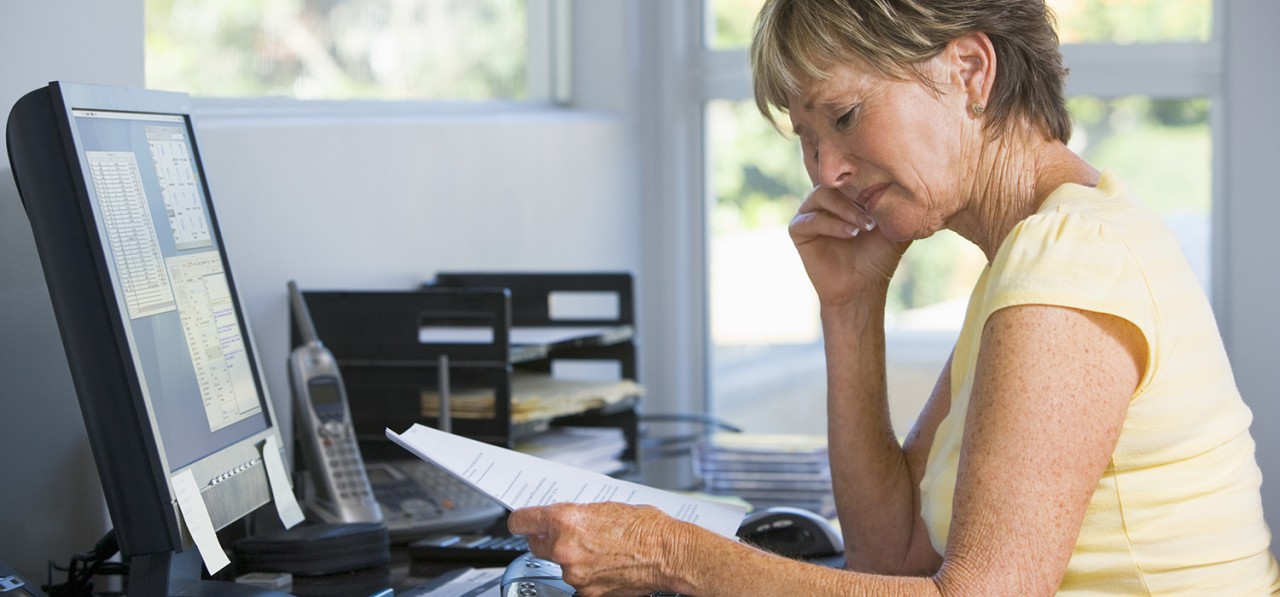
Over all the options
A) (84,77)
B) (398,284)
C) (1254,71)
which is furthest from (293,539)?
(1254,71)

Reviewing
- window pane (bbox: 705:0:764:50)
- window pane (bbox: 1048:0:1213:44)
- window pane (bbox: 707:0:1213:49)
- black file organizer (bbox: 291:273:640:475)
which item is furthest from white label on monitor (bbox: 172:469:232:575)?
window pane (bbox: 1048:0:1213:44)

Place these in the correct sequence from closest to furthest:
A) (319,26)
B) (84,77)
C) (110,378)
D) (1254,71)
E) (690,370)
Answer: (110,378) → (84,77) → (319,26) → (1254,71) → (690,370)

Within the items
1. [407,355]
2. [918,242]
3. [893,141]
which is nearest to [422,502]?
[407,355]

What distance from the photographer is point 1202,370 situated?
3.78 ft

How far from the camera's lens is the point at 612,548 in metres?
1.16

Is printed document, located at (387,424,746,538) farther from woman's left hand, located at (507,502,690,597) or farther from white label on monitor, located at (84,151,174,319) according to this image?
white label on monitor, located at (84,151,174,319)

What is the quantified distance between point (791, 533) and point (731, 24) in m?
1.76

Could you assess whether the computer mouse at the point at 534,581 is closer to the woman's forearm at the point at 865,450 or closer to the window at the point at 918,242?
the woman's forearm at the point at 865,450

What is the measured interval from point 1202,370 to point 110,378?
3.05 ft

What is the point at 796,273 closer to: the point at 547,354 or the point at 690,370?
the point at 690,370

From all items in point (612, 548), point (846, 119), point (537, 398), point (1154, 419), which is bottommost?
point (537, 398)

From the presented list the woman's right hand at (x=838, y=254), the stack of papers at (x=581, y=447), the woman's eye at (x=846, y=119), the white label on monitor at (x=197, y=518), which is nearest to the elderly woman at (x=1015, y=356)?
the woman's eye at (x=846, y=119)

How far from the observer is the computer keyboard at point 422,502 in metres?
1.69

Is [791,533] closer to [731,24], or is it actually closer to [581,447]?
[581,447]
